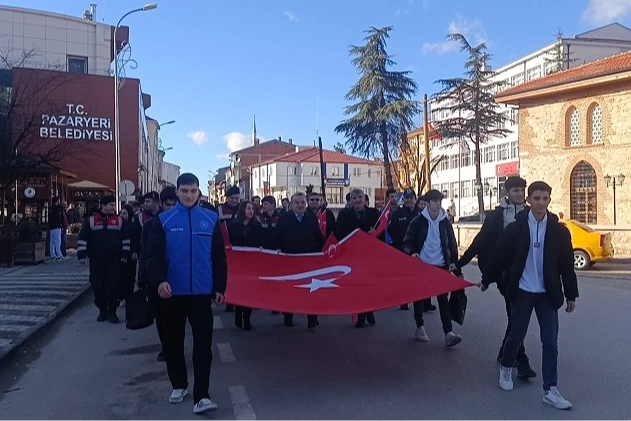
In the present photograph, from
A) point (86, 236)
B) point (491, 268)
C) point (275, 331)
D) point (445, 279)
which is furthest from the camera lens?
point (86, 236)

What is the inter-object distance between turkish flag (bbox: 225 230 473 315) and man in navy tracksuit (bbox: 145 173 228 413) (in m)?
1.28

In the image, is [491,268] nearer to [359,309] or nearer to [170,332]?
[359,309]

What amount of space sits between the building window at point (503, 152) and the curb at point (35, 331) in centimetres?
5908

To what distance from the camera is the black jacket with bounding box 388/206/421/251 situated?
418 inches

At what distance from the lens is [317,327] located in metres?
9.66

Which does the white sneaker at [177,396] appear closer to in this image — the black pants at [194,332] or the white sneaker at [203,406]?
the black pants at [194,332]

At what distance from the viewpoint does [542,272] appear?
5.95 m

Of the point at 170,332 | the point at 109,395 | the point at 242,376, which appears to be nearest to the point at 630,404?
the point at 242,376

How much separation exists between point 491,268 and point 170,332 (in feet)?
10.1

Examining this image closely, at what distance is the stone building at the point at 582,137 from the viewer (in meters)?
29.4

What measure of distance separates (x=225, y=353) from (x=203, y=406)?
96.5 inches

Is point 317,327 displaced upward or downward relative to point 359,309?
downward

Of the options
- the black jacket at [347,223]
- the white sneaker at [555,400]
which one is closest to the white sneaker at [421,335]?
the black jacket at [347,223]

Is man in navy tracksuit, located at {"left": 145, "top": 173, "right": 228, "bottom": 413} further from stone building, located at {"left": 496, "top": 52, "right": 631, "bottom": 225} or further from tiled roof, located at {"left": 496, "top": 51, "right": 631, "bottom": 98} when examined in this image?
stone building, located at {"left": 496, "top": 52, "right": 631, "bottom": 225}
